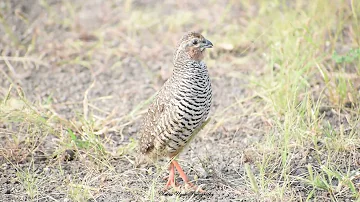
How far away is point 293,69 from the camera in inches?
228

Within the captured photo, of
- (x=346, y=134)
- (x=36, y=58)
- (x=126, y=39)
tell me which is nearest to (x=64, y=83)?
(x=36, y=58)

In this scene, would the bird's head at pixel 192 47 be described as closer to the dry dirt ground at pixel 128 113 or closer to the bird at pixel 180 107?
the bird at pixel 180 107

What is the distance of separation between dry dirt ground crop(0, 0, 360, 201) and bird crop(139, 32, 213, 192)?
186 millimetres

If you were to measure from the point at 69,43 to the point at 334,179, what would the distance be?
4.13 metres

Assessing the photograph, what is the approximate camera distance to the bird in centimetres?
451

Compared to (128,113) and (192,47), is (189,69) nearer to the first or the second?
(192,47)

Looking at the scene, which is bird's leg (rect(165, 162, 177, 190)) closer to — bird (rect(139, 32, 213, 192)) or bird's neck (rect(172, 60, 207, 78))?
bird (rect(139, 32, 213, 192))

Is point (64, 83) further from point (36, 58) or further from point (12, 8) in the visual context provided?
point (12, 8)

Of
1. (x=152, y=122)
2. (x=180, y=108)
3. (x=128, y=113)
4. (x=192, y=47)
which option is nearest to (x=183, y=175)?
(x=152, y=122)

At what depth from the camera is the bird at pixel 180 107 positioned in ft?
14.8

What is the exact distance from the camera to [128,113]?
629cm

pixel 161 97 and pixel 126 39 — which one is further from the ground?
pixel 161 97

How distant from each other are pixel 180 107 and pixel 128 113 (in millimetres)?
1864

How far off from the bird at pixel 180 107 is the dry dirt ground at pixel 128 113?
186 mm
